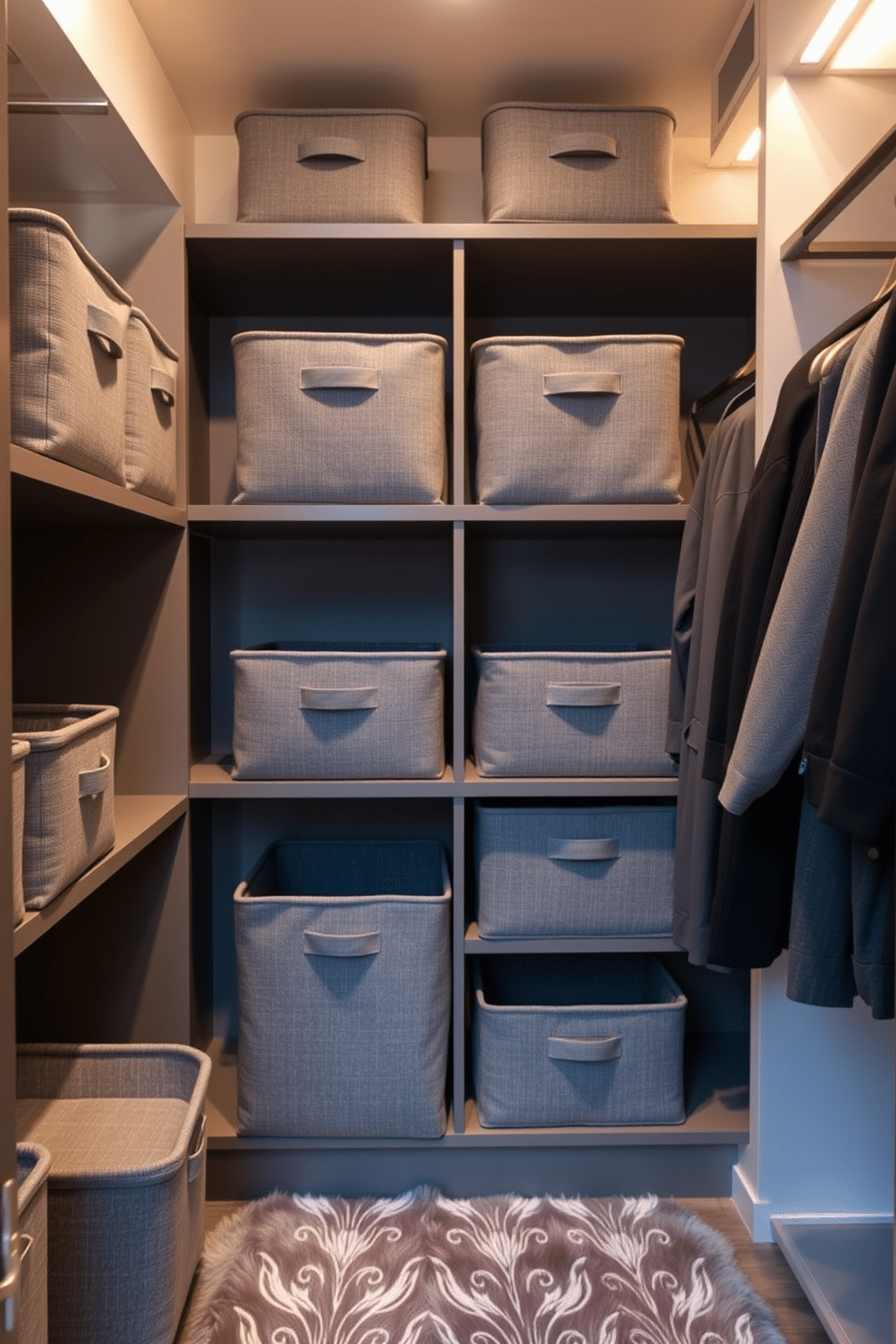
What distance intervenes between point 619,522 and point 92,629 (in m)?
1.04

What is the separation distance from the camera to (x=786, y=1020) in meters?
1.78

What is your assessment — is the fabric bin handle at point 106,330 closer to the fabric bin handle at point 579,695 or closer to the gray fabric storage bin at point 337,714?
the gray fabric storage bin at point 337,714

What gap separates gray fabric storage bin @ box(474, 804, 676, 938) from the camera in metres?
1.93

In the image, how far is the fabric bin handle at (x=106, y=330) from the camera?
1353mm

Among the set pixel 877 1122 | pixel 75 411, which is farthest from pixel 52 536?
pixel 877 1122

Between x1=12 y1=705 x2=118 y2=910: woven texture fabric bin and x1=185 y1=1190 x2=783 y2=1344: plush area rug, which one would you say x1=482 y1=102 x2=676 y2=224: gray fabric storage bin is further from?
x1=185 y1=1190 x2=783 y2=1344: plush area rug

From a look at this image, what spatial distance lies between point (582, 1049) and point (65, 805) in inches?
43.8

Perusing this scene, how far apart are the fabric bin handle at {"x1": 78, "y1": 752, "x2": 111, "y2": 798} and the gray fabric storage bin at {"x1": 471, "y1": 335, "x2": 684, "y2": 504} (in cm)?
87

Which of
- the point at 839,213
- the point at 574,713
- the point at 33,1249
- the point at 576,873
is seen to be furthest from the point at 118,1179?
the point at 839,213

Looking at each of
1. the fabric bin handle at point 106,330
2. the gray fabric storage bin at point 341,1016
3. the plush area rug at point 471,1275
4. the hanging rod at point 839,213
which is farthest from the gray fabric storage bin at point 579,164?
the plush area rug at point 471,1275

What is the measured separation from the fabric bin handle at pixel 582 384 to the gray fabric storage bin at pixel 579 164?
12.3 inches

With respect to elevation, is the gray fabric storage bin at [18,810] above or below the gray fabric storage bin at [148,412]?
below

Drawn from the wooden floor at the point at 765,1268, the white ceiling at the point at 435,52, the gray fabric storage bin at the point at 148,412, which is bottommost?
the wooden floor at the point at 765,1268

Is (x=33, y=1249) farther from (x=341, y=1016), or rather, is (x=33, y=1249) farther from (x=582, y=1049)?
(x=582, y=1049)
